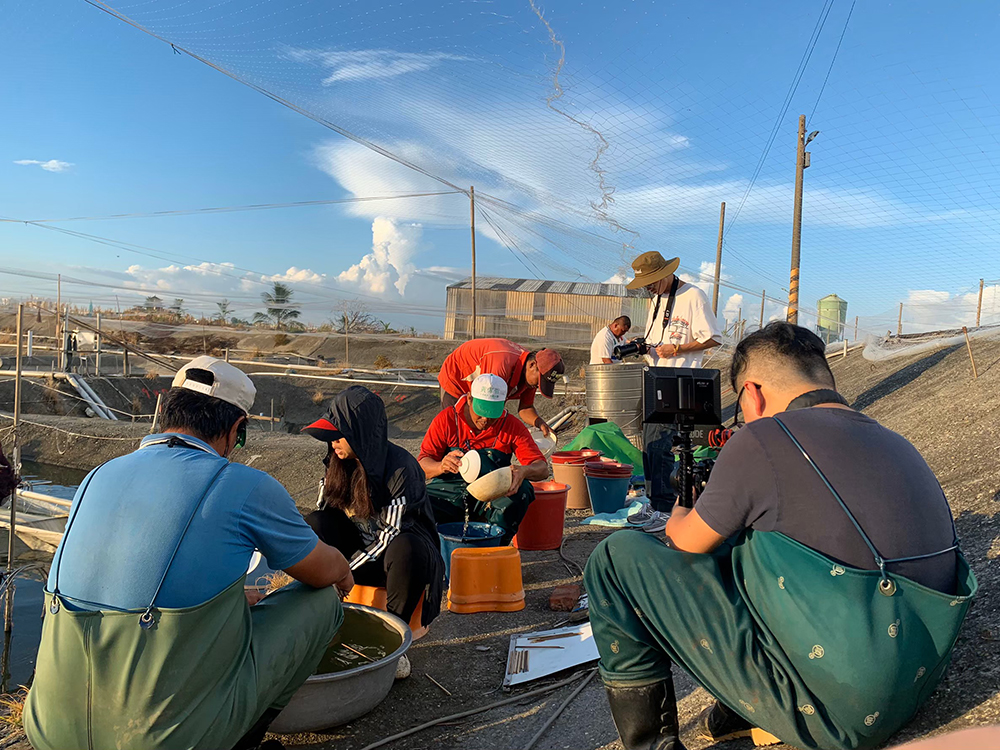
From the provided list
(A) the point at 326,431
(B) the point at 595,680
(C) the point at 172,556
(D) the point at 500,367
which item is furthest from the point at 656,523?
(C) the point at 172,556

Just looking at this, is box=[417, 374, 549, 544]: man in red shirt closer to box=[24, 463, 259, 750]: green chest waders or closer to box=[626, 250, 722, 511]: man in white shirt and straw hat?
box=[626, 250, 722, 511]: man in white shirt and straw hat

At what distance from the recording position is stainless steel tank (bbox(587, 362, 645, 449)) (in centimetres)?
777

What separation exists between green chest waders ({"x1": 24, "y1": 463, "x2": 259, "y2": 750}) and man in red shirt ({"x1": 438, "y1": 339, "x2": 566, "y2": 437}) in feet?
11.1

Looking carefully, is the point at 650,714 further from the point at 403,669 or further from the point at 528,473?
the point at 528,473

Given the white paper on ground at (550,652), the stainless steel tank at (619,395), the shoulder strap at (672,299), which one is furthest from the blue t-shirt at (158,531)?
the stainless steel tank at (619,395)

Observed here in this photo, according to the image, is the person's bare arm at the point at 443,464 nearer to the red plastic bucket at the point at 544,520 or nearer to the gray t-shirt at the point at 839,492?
the red plastic bucket at the point at 544,520

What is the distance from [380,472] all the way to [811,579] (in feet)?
6.57

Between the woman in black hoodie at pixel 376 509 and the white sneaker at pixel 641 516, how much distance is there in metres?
2.37

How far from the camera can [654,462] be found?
5.56 m

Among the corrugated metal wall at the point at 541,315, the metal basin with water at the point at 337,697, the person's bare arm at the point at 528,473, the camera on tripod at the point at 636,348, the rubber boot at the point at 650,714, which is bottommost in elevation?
the metal basin with water at the point at 337,697

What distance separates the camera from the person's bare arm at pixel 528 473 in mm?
3986

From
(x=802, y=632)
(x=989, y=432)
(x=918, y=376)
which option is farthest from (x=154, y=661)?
(x=918, y=376)

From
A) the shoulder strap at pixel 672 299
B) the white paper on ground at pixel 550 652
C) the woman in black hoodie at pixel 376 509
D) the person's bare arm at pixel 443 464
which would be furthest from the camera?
the shoulder strap at pixel 672 299

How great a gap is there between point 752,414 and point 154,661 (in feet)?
5.38
